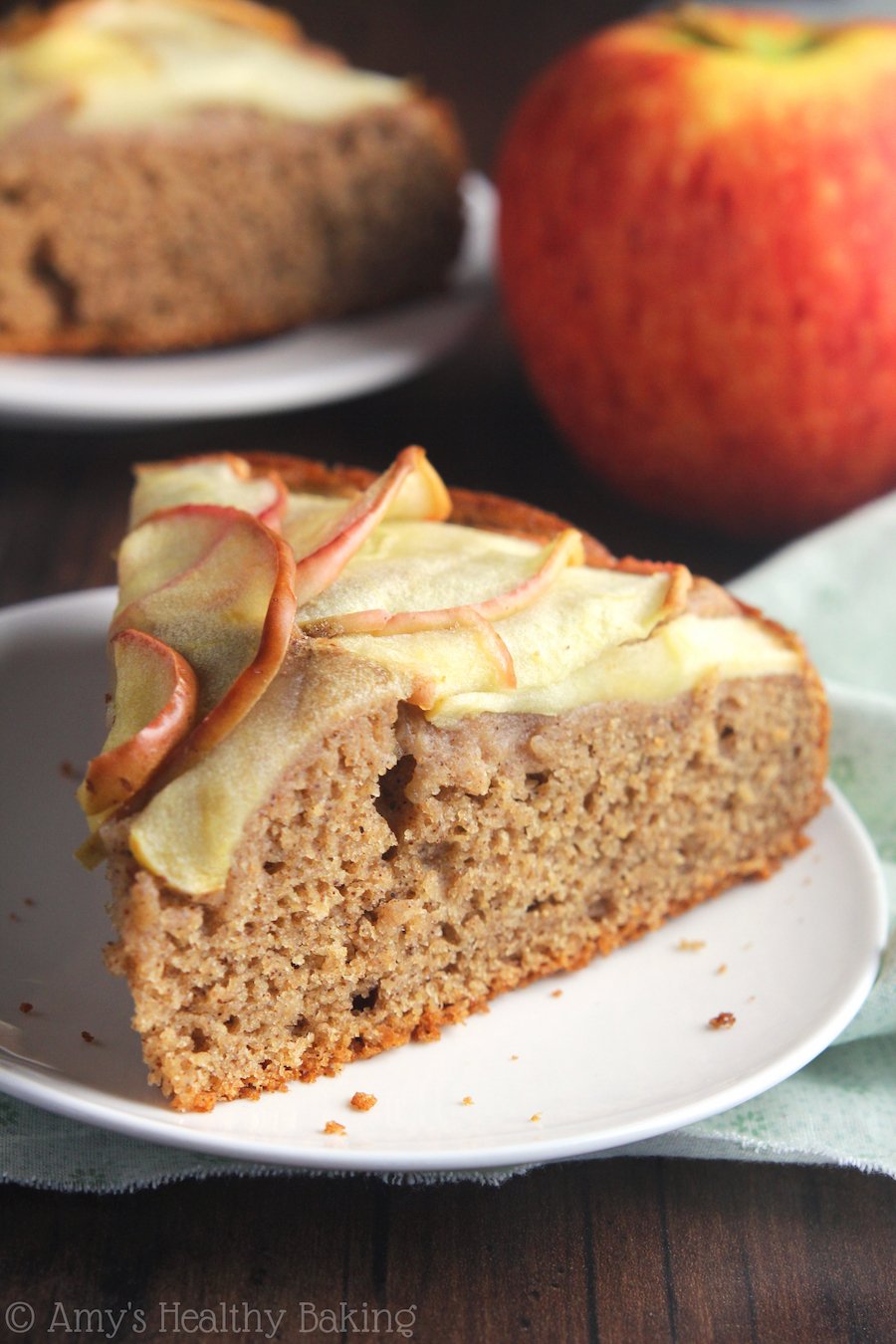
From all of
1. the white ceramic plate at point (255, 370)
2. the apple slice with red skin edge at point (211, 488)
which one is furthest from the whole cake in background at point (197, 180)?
the apple slice with red skin edge at point (211, 488)

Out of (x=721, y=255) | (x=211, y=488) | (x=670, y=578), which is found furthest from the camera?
(x=721, y=255)

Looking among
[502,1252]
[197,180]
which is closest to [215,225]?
[197,180]

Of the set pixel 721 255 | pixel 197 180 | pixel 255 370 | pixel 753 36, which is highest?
pixel 753 36

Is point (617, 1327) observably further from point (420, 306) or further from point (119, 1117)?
point (420, 306)

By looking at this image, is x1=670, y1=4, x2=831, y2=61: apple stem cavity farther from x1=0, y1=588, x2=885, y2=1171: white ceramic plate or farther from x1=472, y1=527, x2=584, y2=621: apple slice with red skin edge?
x1=0, y1=588, x2=885, y2=1171: white ceramic plate

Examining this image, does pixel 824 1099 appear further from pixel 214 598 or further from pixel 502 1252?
pixel 214 598

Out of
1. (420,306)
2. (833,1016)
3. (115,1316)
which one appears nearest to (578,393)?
(420,306)

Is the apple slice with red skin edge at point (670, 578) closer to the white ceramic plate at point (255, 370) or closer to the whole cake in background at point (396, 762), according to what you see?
the whole cake in background at point (396, 762)
